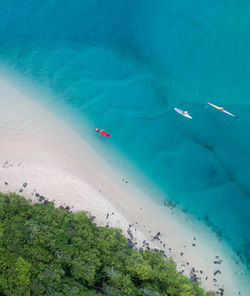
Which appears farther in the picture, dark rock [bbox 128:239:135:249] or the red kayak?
the red kayak

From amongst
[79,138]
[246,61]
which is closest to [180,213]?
[79,138]

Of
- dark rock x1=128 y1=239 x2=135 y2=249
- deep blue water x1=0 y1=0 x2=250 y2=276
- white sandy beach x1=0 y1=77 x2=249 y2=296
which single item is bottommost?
dark rock x1=128 y1=239 x2=135 y2=249

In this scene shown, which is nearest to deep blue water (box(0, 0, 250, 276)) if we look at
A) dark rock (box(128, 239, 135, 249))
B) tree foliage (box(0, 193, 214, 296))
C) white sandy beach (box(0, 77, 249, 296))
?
white sandy beach (box(0, 77, 249, 296))

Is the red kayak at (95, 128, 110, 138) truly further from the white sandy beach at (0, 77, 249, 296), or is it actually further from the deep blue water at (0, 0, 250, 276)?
the white sandy beach at (0, 77, 249, 296)

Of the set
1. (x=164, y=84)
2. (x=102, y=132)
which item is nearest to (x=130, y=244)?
(x=102, y=132)

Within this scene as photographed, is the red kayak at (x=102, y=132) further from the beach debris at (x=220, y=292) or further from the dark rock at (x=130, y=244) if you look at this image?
the beach debris at (x=220, y=292)

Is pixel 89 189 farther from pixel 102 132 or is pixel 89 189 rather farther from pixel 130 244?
pixel 130 244

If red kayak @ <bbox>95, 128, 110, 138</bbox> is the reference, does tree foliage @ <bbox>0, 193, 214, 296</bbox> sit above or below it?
below
